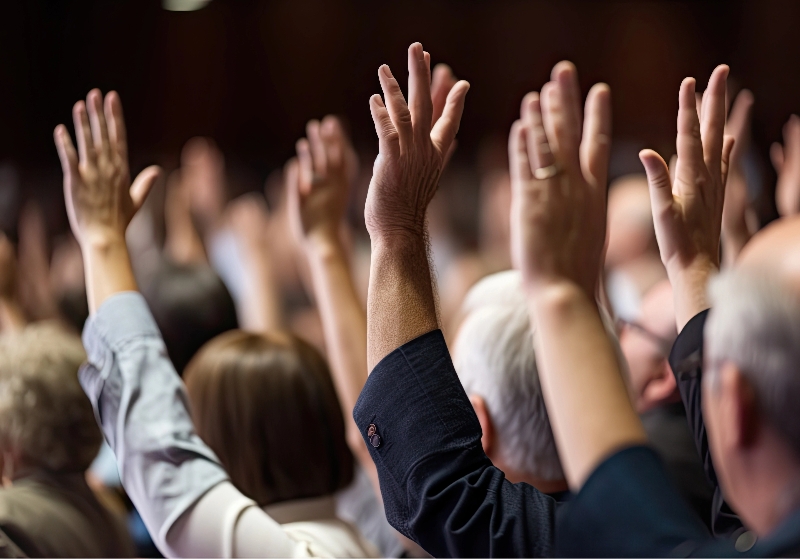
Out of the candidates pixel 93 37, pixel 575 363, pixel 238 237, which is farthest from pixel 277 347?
pixel 93 37

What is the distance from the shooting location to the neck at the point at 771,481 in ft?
2.44

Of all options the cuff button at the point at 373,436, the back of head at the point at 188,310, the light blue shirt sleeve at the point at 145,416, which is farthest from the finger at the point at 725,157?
the back of head at the point at 188,310

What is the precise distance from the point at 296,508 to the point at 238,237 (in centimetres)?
162

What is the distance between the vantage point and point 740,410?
2.45 ft

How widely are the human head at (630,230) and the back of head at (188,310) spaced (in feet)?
4.02

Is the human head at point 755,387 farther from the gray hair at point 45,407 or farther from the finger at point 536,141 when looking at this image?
the gray hair at point 45,407

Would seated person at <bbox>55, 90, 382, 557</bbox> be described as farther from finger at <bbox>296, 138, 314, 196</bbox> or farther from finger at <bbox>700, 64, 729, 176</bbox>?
finger at <bbox>700, 64, 729, 176</bbox>

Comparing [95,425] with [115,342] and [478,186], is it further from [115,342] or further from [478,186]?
[478,186]

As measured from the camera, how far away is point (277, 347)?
67.3 inches

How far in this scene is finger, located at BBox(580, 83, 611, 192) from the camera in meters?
1.00

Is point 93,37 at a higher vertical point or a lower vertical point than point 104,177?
higher

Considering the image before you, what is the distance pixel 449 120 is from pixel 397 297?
0.26m

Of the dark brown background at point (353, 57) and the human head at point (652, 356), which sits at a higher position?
the dark brown background at point (353, 57)

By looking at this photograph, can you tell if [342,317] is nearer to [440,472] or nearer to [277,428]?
[277,428]
